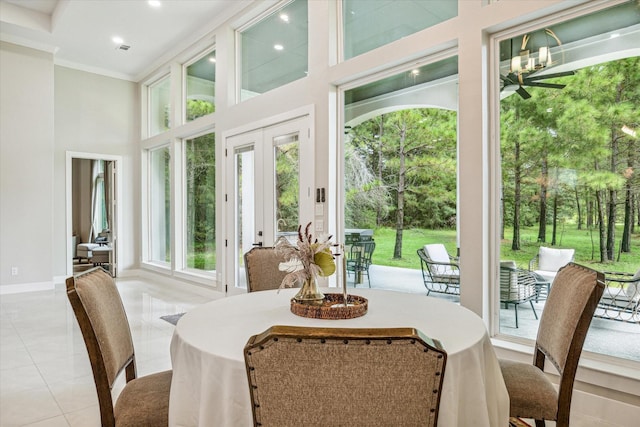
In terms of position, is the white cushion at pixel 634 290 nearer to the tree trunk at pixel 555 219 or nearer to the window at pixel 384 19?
the tree trunk at pixel 555 219

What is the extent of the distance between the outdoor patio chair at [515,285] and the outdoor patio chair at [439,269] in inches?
14.2

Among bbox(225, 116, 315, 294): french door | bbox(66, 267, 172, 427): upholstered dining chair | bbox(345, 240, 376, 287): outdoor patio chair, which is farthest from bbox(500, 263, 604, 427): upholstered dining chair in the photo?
bbox(225, 116, 315, 294): french door

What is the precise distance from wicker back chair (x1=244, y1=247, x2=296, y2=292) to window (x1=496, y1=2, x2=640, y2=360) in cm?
168

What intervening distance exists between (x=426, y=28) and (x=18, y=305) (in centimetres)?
612

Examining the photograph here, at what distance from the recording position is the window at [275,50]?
177 inches

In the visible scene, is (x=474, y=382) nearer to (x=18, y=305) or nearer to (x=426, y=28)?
(x=426, y=28)

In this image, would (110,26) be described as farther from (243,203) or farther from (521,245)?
(521,245)

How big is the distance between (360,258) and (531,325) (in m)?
1.62

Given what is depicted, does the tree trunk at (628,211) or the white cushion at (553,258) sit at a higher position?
the tree trunk at (628,211)

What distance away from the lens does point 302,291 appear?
1850mm

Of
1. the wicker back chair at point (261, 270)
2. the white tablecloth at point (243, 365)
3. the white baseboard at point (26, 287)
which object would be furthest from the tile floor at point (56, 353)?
the white tablecloth at point (243, 365)

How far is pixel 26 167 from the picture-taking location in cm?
628

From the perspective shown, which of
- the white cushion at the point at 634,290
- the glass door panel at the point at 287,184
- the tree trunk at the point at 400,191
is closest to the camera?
the white cushion at the point at 634,290

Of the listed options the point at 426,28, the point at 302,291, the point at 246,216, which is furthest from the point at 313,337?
the point at 246,216
